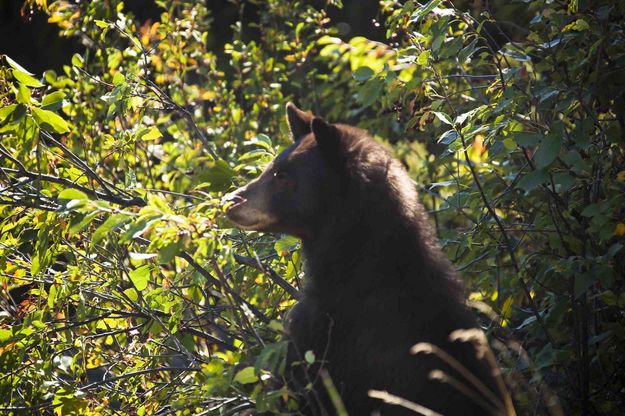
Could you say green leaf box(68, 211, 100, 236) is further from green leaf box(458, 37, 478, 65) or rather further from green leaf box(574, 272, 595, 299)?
green leaf box(574, 272, 595, 299)

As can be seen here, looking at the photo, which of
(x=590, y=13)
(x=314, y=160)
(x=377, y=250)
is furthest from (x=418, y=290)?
(x=590, y=13)

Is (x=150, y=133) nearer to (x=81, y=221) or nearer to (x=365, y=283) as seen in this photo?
(x=81, y=221)

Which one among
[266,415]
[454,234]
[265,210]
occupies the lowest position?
[266,415]

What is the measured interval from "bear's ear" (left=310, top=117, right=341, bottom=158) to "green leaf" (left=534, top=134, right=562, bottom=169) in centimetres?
90

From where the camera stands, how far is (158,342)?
4133 millimetres

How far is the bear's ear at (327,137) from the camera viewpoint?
375 centimetres

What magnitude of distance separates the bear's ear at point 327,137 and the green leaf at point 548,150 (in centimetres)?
90

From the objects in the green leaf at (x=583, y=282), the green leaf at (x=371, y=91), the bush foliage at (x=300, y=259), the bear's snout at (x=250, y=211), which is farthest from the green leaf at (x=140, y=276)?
the green leaf at (x=583, y=282)

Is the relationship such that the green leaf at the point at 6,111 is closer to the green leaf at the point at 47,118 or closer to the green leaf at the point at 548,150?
the green leaf at the point at 47,118

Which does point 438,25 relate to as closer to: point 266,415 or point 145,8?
point 266,415

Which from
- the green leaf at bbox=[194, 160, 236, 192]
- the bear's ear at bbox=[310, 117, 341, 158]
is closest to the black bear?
the bear's ear at bbox=[310, 117, 341, 158]

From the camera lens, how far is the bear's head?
364cm

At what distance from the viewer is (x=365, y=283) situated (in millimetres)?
3434

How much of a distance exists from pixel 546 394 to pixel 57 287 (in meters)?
2.07
